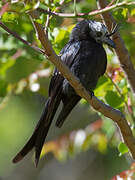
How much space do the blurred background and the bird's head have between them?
8 cm

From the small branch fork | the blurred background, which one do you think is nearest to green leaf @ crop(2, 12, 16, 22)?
the blurred background

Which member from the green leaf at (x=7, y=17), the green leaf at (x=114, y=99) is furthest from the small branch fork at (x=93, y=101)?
the green leaf at (x=114, y=99)

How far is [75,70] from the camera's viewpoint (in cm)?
334

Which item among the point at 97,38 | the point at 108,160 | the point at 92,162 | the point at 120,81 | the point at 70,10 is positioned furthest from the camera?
the point at 92,162

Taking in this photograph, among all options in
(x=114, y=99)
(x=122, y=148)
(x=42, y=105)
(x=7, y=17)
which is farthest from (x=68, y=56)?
(x=42, y=105)

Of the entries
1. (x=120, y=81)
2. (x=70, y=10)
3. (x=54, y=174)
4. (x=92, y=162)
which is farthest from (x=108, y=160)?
(x=120, y=81)

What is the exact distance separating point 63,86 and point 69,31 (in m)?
0.53

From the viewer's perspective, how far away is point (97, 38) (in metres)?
3.54

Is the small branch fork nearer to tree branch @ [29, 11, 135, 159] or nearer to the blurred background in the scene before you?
tree branch @ [29, 11, 135, 159]

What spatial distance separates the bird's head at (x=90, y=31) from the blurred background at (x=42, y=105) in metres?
0.08

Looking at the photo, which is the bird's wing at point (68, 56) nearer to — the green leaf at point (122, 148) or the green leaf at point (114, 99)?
the green leaf at point (114, 99)

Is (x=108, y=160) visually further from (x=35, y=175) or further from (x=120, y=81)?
(x=120, y=81)

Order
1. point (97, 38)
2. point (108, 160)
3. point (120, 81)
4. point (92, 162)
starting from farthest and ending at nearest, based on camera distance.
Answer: point (92, 162) → point (108, 160) → point (97, 38) → point (120, 81)

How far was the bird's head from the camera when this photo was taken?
11.3 feet
